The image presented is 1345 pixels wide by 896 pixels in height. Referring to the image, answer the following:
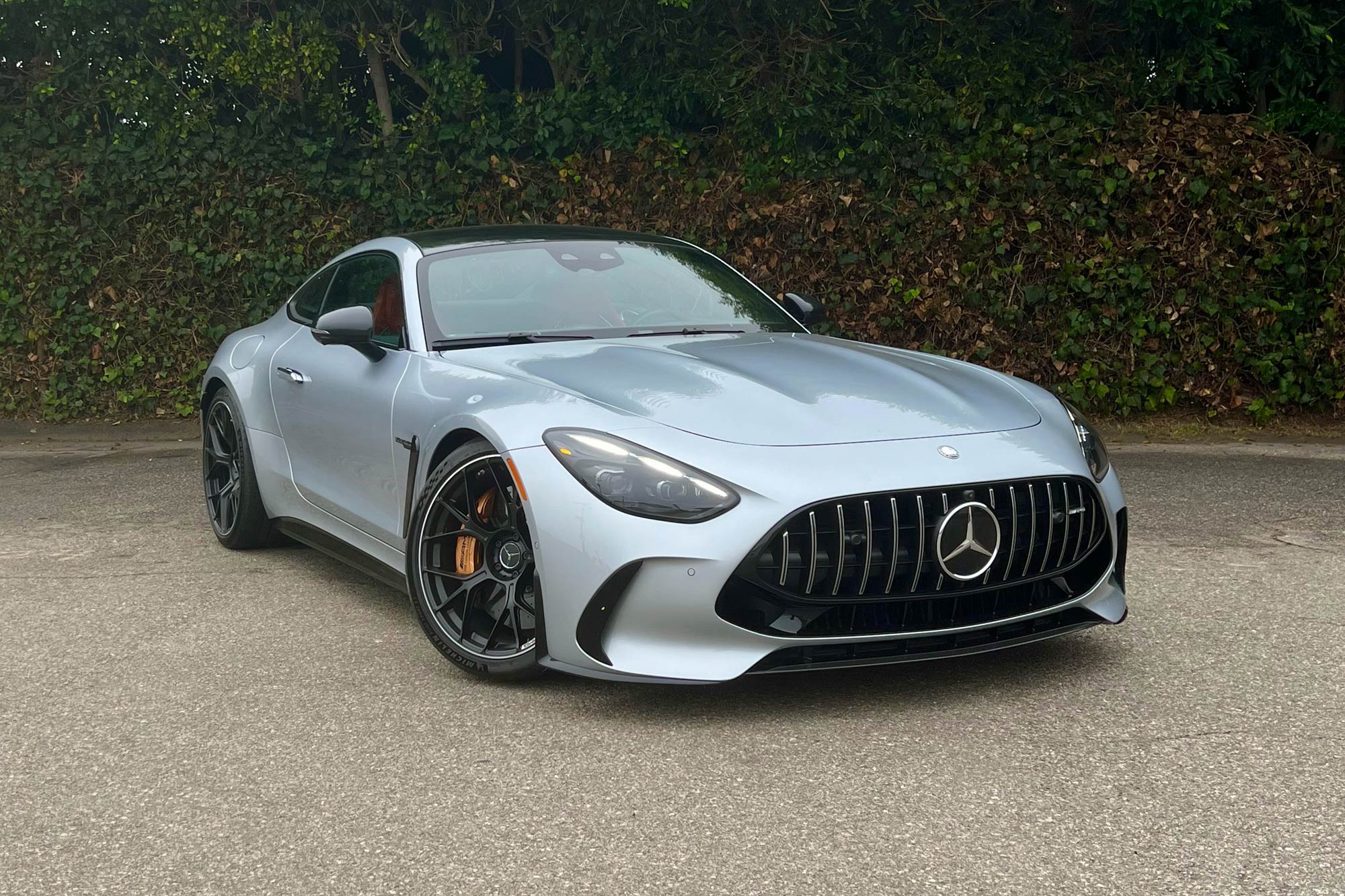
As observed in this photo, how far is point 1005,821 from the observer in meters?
3.17

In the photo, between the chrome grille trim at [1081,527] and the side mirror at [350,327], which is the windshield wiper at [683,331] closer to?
the side mirror at [350,327]

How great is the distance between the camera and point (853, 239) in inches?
395

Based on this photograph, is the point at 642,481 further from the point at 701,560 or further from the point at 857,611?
the point at 857,611

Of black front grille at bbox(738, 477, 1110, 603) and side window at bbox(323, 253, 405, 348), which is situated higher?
side window at bbox(323, 253, 405, 348)

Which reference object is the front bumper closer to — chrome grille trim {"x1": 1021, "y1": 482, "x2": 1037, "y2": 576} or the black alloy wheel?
chrome grille trim {"x1": 1021, "y1": 482, "x2": 1037, "y2": 576}

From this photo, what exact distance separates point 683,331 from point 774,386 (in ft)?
3.40

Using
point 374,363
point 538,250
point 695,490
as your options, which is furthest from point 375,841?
point 538,250

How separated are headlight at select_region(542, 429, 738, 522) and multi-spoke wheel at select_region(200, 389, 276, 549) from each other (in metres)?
2.72

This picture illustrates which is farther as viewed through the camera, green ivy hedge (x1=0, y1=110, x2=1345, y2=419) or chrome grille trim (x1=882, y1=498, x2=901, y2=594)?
green ivy hedge (x1=0, y1=110, x2=1345, y2=419)

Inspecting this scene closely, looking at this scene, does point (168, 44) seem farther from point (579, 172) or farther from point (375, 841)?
point (375, 841)

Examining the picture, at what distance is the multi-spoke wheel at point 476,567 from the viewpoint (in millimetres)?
4199

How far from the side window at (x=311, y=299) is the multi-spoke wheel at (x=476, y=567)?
2005mm

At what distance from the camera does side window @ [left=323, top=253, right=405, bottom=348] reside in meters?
5.31

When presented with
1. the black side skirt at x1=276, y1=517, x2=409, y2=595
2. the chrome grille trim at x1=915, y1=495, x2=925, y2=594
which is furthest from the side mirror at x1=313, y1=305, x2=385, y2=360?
the chrome grille trim at x1=915, y1=495, x2=925, y2=594
